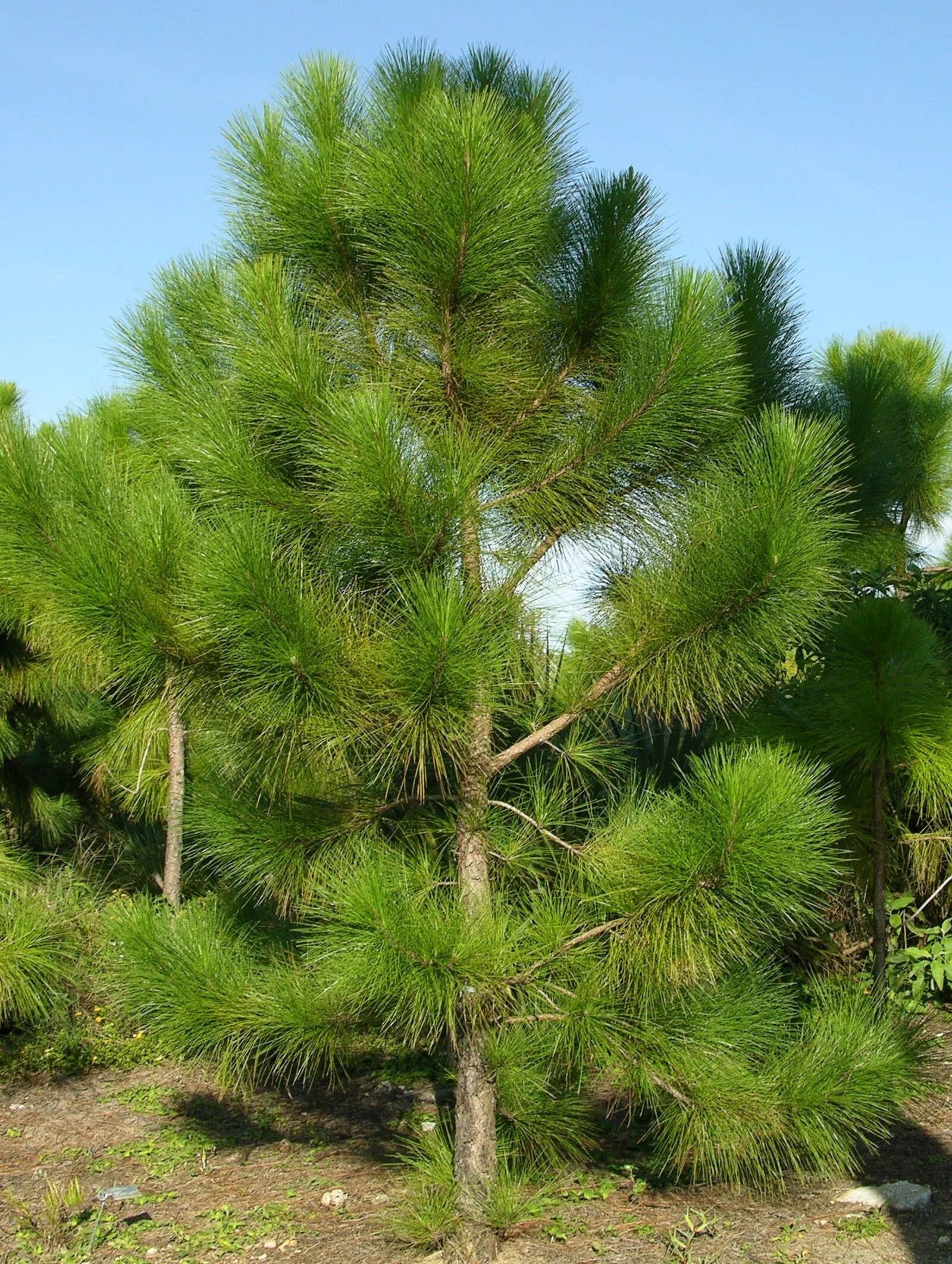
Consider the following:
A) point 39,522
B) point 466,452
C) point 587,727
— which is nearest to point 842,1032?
point 587,727

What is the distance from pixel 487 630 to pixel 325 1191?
101 inches

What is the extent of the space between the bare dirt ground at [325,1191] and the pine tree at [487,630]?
0.81 ft

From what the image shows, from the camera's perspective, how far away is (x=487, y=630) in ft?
10.9

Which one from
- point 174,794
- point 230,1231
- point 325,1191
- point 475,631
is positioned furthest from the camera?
point 174,794

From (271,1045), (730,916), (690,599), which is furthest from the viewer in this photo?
(271,1045)

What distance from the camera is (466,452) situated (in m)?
3.55

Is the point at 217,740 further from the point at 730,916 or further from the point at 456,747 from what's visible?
the point at 730,916

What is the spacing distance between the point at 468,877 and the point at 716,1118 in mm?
1010

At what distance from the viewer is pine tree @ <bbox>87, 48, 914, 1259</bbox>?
10.6 feet

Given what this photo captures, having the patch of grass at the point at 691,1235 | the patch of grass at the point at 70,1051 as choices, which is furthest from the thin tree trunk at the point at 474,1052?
the patch of grass at the point at 70,1051

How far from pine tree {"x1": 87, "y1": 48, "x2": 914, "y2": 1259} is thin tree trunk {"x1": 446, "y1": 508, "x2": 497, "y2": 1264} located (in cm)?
1

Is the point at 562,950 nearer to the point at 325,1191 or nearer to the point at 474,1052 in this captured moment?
the point at 474,1052

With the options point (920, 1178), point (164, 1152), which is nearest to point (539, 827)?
point (920, 1178)

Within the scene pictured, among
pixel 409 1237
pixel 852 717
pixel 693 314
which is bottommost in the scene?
pixel 409 1237
